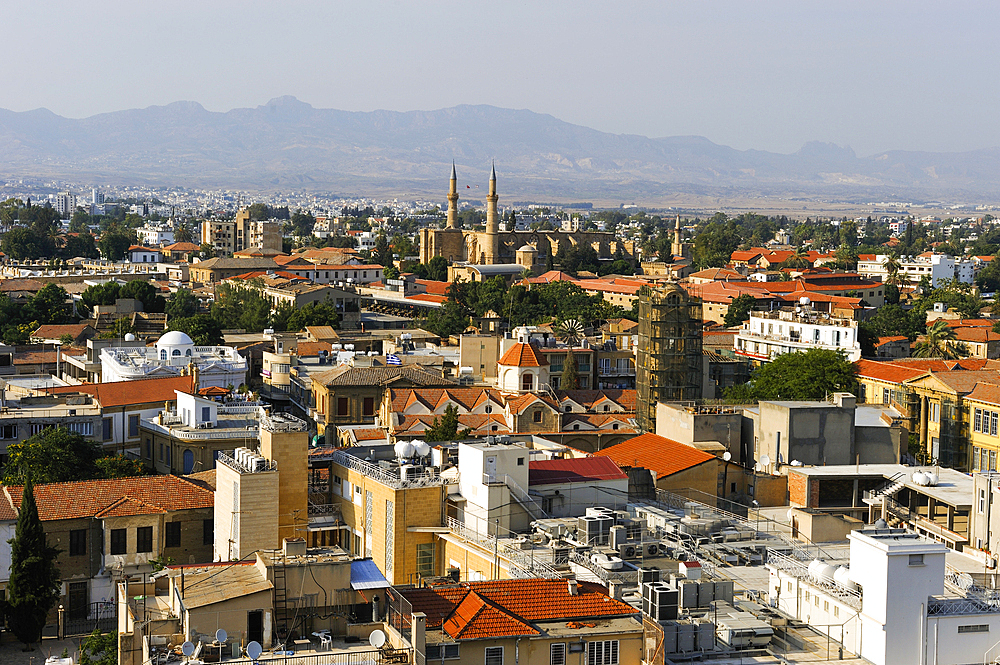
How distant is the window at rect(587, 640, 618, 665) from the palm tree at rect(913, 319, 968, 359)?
4280 centimetres

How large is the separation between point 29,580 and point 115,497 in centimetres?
311

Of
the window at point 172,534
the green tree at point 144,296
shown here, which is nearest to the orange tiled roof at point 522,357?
the window at point 172,534

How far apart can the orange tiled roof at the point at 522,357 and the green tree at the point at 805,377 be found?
6004mm

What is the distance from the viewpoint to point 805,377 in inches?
1626

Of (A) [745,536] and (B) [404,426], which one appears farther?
(B) [404,426]

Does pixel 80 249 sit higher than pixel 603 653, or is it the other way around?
pixel 80 249

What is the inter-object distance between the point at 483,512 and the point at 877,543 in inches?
251

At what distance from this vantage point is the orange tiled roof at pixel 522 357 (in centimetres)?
3922

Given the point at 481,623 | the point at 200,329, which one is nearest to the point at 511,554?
the point at 481,623

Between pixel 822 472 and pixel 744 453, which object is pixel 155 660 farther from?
pixel 744 453

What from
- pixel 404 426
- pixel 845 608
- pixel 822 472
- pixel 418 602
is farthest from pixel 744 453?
pixel 418 602

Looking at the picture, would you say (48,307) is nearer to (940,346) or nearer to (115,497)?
(940,346)

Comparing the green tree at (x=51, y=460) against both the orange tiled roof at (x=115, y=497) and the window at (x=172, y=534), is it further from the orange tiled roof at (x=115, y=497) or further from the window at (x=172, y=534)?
the window at (x=172, y=534)

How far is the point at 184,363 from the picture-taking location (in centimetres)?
4062
